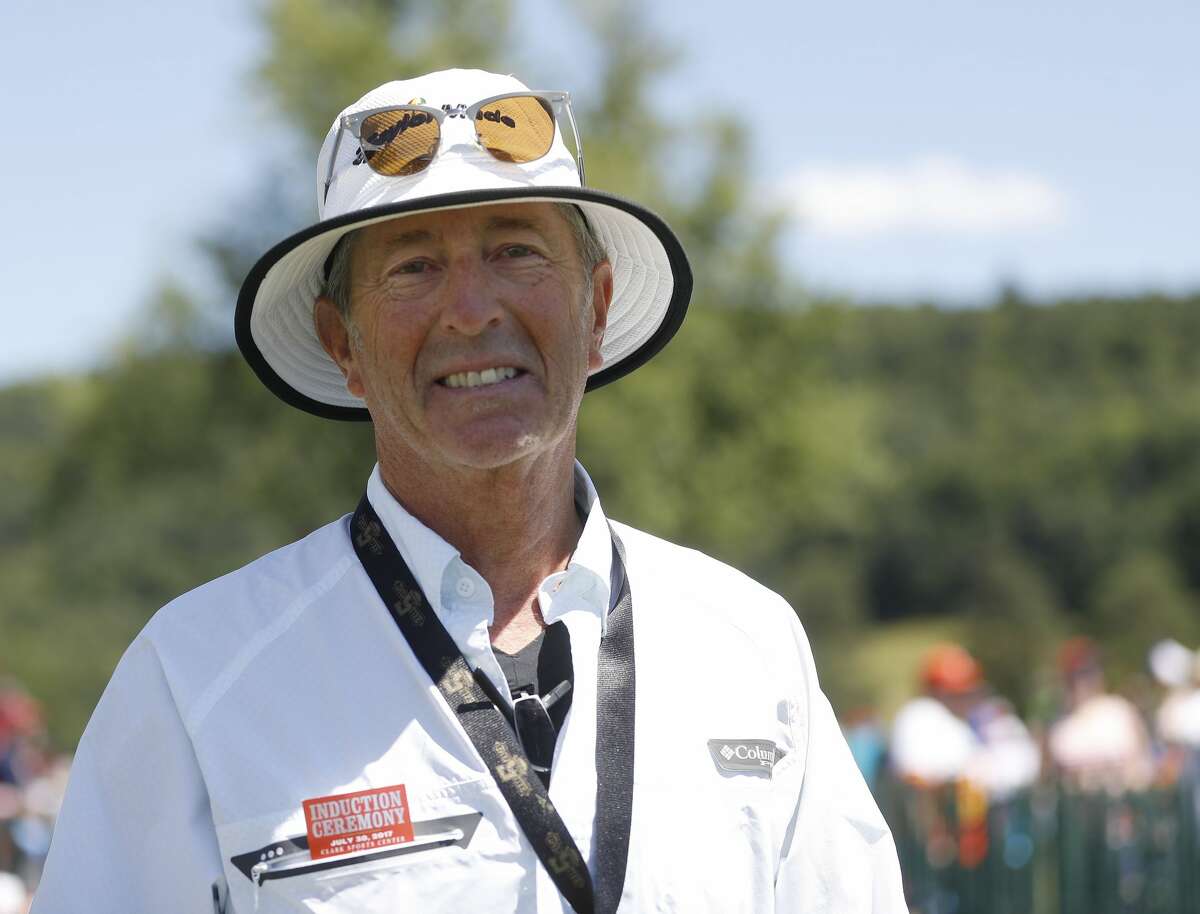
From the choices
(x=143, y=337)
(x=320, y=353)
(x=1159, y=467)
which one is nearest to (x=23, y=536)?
(x=143, y=337)

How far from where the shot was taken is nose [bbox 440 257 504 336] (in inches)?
92.6

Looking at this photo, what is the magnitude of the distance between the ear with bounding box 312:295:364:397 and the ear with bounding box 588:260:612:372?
37cm

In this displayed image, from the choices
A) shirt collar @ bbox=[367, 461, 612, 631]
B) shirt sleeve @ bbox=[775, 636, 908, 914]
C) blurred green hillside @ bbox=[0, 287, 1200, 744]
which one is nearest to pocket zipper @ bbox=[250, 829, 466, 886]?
shirt collar @ bbox=[367, 461, 612, 631]

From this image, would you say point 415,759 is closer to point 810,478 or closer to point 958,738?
point 958,738

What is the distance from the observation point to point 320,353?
2.81 metres

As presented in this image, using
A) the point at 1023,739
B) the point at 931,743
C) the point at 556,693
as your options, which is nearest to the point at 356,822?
the point at 556,693

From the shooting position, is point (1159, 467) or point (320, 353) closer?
point (320, 353)

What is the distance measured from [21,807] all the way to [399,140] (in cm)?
800

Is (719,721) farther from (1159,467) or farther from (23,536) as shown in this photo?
(1159,467)

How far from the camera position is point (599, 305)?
2688 mm

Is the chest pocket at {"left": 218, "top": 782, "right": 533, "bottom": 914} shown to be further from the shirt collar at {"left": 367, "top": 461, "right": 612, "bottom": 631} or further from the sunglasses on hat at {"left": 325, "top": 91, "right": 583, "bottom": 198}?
the sunglasses on hat at {"left": 325, "top": 91, "right": 583, "bottom": 198}

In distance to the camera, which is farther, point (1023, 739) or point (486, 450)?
point (1023, 739)

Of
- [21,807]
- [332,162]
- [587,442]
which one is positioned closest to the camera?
[332,162]

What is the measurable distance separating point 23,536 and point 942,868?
45.2m
